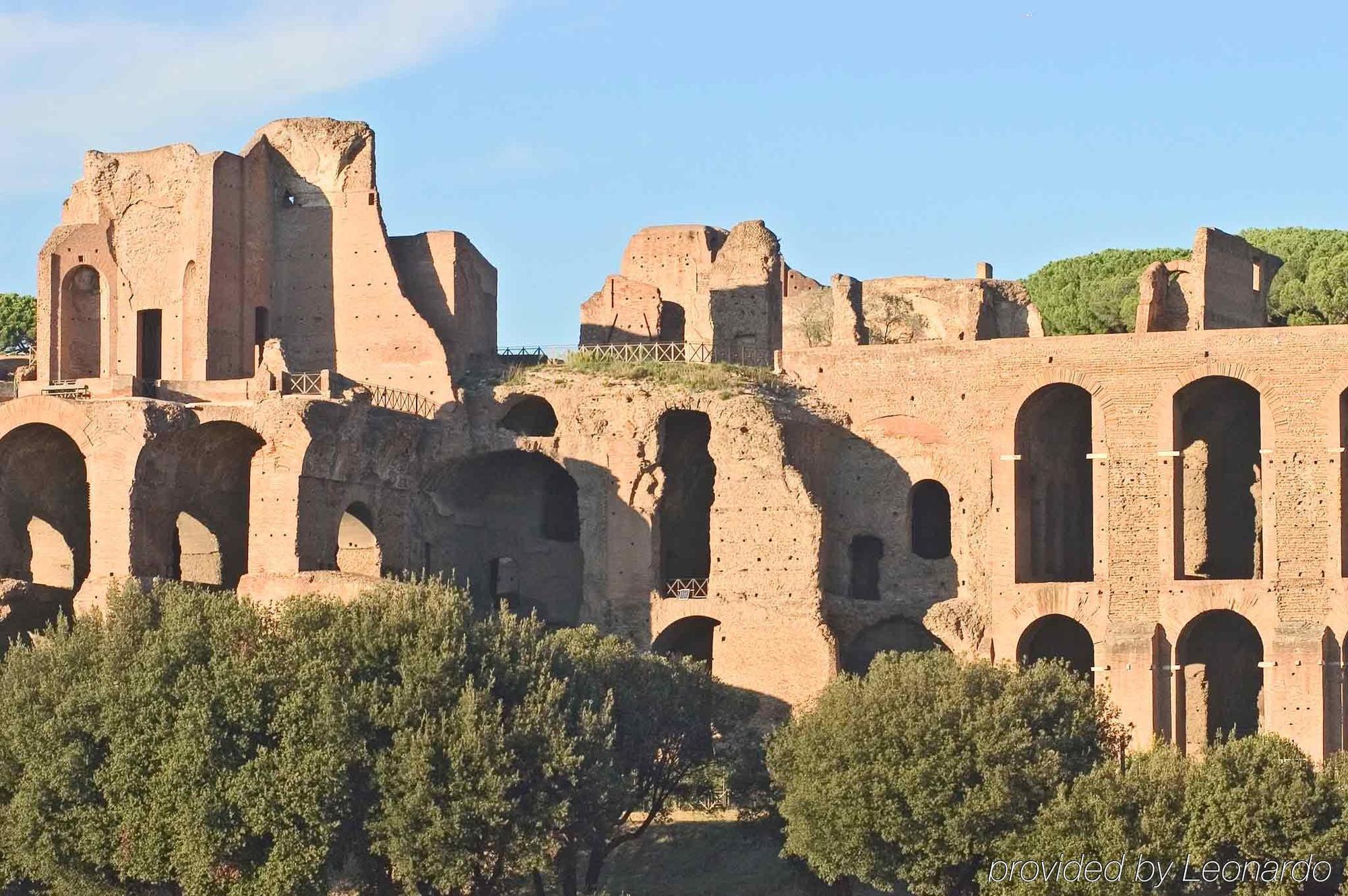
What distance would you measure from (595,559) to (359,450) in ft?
15.0

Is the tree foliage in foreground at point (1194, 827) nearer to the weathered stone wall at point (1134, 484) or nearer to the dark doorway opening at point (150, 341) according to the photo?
the weathered stone wall at point (1134, 484)

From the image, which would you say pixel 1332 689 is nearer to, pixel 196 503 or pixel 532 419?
pixel 532 419

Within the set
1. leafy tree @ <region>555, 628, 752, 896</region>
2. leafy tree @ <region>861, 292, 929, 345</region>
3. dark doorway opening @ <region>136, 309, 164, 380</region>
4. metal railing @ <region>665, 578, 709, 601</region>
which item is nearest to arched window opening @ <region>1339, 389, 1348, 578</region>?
leafy tree @ <region>861, 292, 929, 345</region>

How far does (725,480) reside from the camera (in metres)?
51.5

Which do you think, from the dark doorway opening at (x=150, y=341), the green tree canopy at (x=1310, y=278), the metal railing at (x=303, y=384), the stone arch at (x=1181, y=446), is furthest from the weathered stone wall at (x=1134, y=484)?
the green tree canopy at (x=1310, y=278)

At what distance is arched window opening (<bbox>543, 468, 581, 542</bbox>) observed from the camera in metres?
55.7

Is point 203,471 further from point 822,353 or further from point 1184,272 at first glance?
point 1184,272

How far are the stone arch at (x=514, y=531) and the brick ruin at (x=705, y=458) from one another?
0.06m

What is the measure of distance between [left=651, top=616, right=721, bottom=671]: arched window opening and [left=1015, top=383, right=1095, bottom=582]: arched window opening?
561cm

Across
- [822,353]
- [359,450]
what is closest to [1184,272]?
[822,353]

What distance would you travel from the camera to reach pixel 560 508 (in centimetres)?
5591

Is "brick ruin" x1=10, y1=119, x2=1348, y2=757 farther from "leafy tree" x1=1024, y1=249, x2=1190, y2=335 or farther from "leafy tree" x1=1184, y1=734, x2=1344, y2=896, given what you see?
"leafy tree" x1=1024, y1=249, x2=1190, y2=335

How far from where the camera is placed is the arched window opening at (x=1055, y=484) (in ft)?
173

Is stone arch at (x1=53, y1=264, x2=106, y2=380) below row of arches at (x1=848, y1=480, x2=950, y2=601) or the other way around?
the other way around
